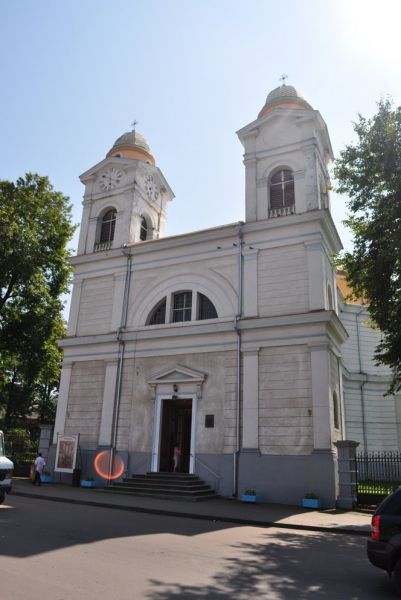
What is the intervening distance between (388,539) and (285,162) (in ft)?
60.2

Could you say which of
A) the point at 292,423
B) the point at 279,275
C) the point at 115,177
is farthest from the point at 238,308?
the point at 115,177

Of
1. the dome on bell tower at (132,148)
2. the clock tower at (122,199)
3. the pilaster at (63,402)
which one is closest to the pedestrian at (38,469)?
the pilaster at (63,402)

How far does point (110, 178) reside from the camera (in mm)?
26578

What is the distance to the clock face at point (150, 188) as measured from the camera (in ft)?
88.3

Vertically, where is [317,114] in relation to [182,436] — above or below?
above

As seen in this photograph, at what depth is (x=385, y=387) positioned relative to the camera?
1224 inches

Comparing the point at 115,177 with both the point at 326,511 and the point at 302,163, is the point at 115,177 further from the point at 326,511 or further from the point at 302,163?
the point at 326,511

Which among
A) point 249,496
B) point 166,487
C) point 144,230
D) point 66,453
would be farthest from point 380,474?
point 144,230

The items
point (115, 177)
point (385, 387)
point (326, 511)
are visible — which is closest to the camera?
point (326, 511)

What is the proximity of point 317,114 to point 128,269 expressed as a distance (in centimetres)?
1159

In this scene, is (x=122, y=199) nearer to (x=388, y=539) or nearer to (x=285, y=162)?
(x=285, y=162)

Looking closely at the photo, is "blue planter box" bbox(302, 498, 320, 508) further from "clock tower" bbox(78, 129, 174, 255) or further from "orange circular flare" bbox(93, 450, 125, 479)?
"clock tower" bbox(78, 129, 174, 255)

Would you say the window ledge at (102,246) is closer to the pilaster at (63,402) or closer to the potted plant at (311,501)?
the pilaster at (63,402)

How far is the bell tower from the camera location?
2109cm
